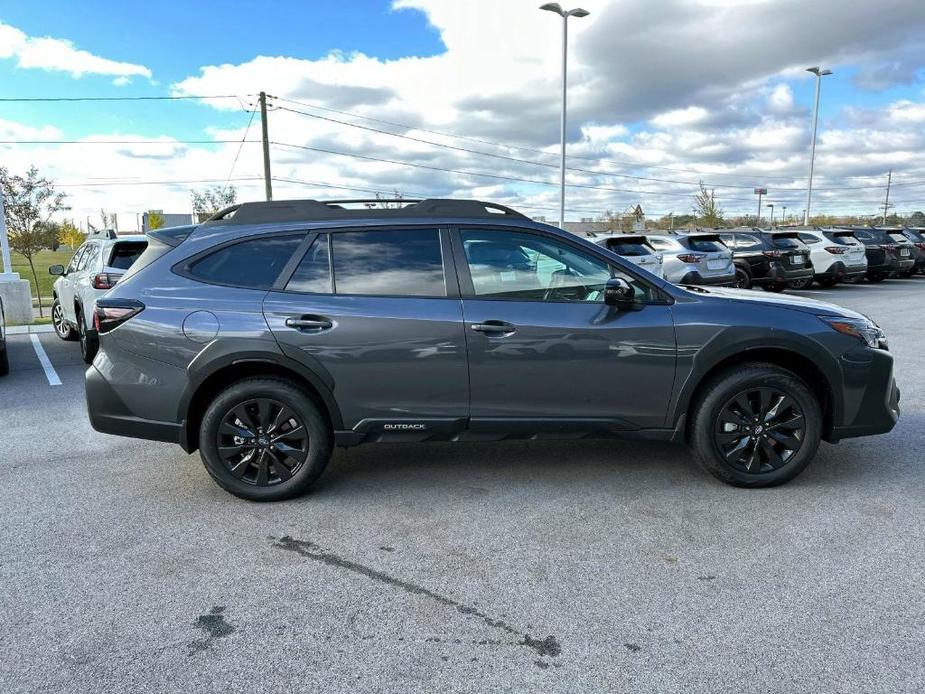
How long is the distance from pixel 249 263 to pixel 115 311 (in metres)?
0.83

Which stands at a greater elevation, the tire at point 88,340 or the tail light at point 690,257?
the tail light at point 690,257

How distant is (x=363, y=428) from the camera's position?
4.00 m

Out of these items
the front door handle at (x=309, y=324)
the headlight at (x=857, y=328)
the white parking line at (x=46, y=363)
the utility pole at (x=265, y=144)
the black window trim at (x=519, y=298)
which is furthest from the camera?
the utility pole at (x=265, y=144)

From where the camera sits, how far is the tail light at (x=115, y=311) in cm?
398

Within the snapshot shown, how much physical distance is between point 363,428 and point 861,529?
278 centimetres

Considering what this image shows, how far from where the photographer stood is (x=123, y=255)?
8641 mm

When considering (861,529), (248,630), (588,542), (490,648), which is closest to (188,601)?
(248,630)

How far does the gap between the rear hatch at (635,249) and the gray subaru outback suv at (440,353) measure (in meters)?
9.58

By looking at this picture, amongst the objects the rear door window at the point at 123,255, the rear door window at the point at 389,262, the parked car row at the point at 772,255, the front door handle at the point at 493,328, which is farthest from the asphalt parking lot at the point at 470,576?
the parked car row at the point at 772,255

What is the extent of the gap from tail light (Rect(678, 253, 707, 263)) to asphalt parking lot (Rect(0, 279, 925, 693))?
392 inches

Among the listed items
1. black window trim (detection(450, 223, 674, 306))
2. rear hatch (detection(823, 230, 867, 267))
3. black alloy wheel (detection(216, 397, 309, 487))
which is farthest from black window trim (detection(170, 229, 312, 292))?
rear hatch (detection(823, 230, 867, 267))

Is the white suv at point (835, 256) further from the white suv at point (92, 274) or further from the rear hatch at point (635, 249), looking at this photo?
the white suv at point (92, 274)

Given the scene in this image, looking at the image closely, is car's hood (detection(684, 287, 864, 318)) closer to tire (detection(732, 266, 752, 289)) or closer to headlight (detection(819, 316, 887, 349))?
headlight (detection(819, 316, 887, 349))

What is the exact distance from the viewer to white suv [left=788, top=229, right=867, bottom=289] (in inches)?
738
